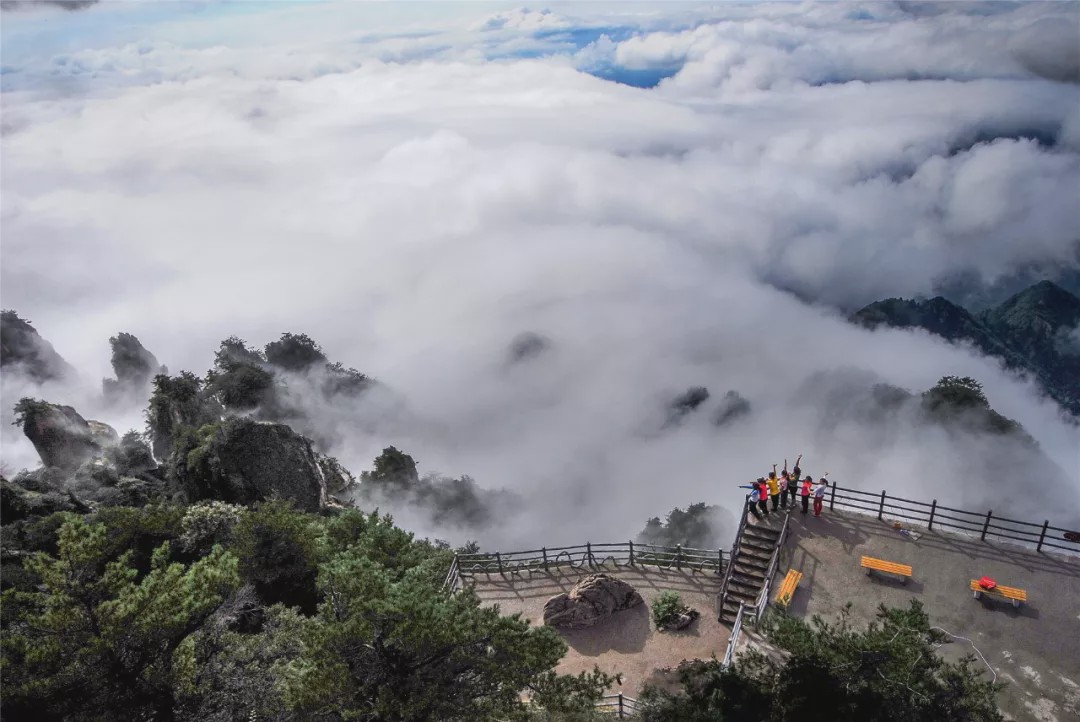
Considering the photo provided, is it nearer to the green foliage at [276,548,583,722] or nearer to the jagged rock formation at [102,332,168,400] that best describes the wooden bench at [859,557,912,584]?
the green foliage at [276,548,583,722]

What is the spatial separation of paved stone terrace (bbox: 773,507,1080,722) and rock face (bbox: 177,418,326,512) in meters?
29.9

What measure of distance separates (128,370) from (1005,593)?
113597 millimetres

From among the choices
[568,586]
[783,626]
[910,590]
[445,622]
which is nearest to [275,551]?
[568,586]

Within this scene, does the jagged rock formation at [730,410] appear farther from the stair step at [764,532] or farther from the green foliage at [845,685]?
the green foliage at [845,685]

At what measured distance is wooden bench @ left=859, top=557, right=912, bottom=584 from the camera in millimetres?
21172

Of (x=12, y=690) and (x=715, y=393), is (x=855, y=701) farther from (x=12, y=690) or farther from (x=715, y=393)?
(x=715, y=393)

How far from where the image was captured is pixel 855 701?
14.2 m

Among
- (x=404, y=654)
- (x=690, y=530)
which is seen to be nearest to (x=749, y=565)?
(x=404, y=654)

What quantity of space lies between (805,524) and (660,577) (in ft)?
21.9

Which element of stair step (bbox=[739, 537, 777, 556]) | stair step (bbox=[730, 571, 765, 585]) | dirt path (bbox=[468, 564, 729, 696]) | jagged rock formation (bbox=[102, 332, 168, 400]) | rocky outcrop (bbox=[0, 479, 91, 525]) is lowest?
jagged rock formation (bbox=[102, 332, 168, 400])

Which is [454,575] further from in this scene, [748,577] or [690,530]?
[690,530]

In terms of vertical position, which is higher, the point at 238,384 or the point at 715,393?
the point at 238,384

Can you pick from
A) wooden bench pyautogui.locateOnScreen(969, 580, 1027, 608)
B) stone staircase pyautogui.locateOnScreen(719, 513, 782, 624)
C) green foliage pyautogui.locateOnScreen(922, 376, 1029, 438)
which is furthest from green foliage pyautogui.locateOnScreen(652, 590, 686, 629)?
green foliage pyautogui.locateOnScreen(922, 376, 1029, 438)

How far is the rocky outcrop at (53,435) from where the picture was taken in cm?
5681
